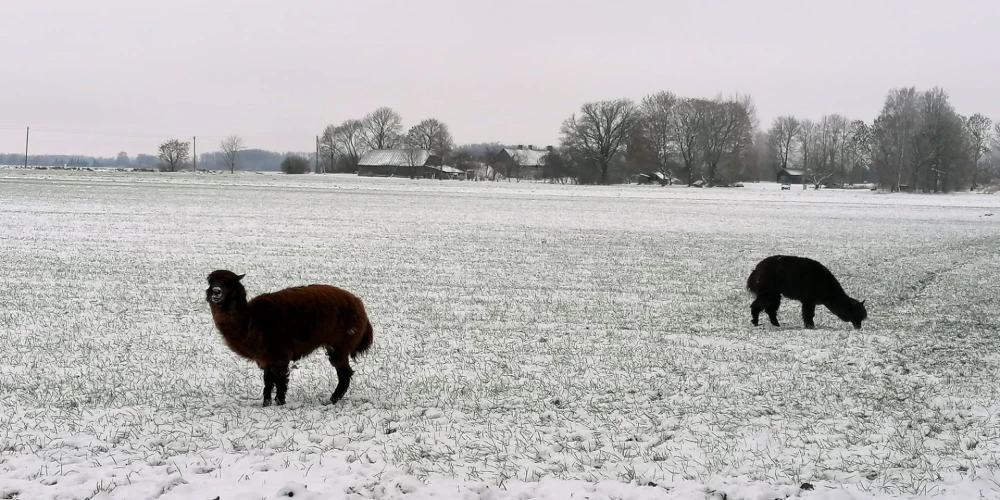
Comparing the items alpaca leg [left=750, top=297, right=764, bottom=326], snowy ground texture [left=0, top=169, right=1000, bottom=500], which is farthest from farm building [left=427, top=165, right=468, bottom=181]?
alpaca leg [left=750, top=297, right=764, bottom=326]

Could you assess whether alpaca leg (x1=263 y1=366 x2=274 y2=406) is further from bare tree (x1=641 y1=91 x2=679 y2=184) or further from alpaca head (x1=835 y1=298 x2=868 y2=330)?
bare tree (x1=641 y1=91 x2=679 y2=184)

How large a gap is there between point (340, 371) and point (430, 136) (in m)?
133

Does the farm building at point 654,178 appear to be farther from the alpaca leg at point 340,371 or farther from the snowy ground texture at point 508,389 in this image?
the alpaca leg at point 340,371

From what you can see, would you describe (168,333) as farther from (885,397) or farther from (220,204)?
(220,204)

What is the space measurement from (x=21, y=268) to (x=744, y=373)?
51.6 ft

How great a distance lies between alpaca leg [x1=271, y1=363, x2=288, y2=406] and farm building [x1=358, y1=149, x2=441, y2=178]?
4358 inches

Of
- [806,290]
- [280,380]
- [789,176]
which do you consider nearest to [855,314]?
[806,290]

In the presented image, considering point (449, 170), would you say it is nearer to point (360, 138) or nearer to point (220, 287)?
point (360, 138)

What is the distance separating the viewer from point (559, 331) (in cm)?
1070

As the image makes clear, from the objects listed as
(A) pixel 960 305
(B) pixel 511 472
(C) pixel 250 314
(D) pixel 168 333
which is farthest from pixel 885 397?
(D) pixel 168 333

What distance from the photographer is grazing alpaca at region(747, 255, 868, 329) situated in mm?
11094

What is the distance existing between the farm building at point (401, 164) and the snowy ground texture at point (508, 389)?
99.7 metres

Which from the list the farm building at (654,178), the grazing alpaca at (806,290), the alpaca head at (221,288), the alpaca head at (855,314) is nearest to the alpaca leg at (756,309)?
the grazing alpaca at (806,290)

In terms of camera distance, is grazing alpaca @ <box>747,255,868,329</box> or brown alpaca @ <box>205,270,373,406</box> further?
grazing alpaca @ <box>747,255,868,329</box>
